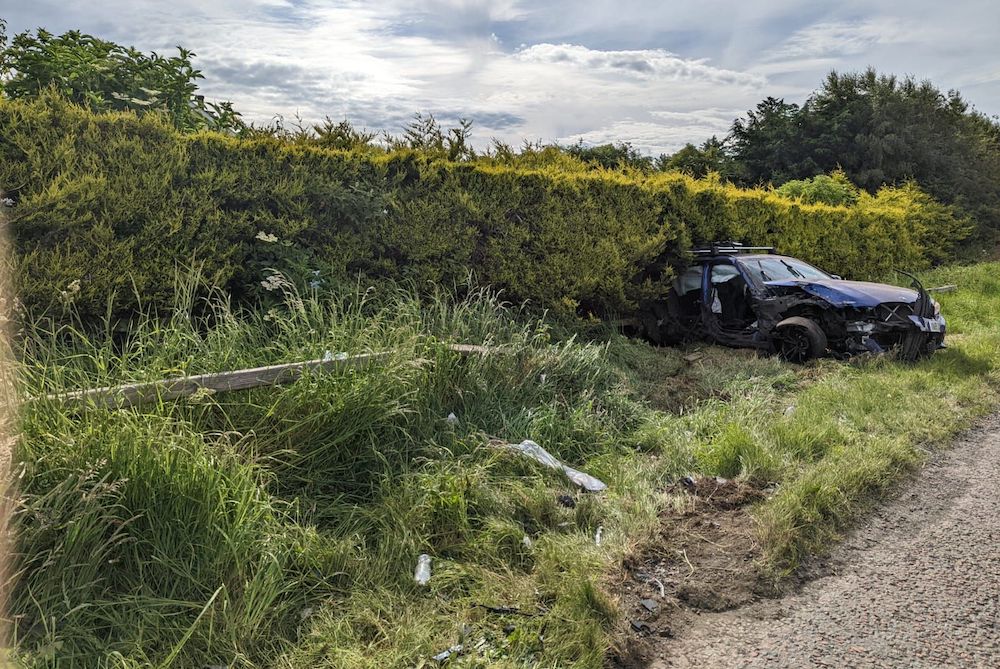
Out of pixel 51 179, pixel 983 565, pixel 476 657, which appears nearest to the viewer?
pixel 476 657

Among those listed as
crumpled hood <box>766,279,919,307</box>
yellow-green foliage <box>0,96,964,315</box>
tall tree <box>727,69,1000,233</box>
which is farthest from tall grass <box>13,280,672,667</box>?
tall tree <box>727,69,1000,233</box>

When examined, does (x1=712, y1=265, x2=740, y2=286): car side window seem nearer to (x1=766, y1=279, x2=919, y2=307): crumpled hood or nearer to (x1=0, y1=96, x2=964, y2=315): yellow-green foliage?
(x1=0, y1=96, x2=964, y2=315): yellow-green foliage

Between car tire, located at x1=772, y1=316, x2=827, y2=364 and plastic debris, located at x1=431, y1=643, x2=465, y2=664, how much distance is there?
6.28 meters

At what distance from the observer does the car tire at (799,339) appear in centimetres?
748

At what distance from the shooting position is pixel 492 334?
5.67 m

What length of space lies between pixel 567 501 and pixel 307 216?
11.5 ft

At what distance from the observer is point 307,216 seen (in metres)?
5.74

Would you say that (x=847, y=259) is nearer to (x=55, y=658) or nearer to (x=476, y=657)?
(x=476, y=657)

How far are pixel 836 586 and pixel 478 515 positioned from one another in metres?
1.87

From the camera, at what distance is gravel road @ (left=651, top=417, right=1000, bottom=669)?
8.72 ft

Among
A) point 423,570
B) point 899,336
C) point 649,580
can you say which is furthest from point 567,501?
point 899,336

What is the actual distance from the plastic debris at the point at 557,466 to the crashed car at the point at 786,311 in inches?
179

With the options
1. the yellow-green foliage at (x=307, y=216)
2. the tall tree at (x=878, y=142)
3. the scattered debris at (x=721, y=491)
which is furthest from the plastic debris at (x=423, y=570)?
the tall tree at (x=878, y=142)

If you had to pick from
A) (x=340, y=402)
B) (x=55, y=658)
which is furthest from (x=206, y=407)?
(x=55, y=658)
